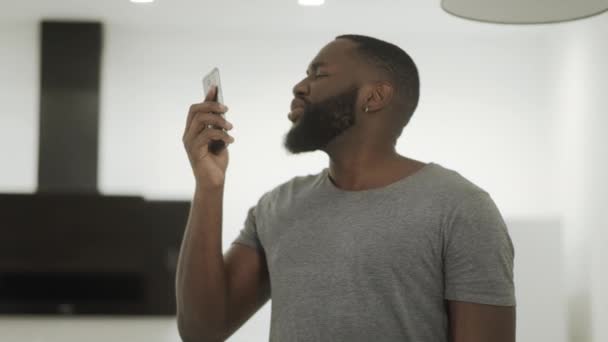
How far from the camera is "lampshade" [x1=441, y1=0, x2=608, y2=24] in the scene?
54.8 inches

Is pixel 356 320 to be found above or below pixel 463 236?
below

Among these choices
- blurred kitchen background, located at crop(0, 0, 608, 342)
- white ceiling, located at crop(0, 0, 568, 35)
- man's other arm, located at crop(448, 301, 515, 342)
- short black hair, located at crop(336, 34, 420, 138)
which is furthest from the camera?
blurred kitchen background, located at crop(0, 0, 608, 342)

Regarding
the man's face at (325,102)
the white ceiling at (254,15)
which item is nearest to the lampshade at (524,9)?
the man's face at (325,102)

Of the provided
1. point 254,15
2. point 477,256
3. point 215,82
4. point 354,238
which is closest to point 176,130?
point 254,15

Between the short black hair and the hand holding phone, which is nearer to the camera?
the hand holding phone

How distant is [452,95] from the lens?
459cm

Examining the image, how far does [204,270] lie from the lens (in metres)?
1.30

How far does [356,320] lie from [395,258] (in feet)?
0.36

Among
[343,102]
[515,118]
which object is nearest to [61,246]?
[515,118]

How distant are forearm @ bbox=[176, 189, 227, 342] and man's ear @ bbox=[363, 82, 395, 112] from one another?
31cm

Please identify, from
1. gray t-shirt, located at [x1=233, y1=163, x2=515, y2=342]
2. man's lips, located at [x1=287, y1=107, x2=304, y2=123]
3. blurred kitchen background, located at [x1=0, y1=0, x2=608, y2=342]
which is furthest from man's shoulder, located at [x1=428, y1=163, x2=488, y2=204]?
blurred kitchen background, located at [x1=0, y1=0, x2=608, y2=342]

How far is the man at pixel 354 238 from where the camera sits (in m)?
1.13

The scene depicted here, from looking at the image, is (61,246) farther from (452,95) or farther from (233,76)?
(452,95)

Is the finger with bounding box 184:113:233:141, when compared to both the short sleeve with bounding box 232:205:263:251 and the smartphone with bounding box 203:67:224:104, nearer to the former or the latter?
the smartphone with bounding box 203:67:224:104
